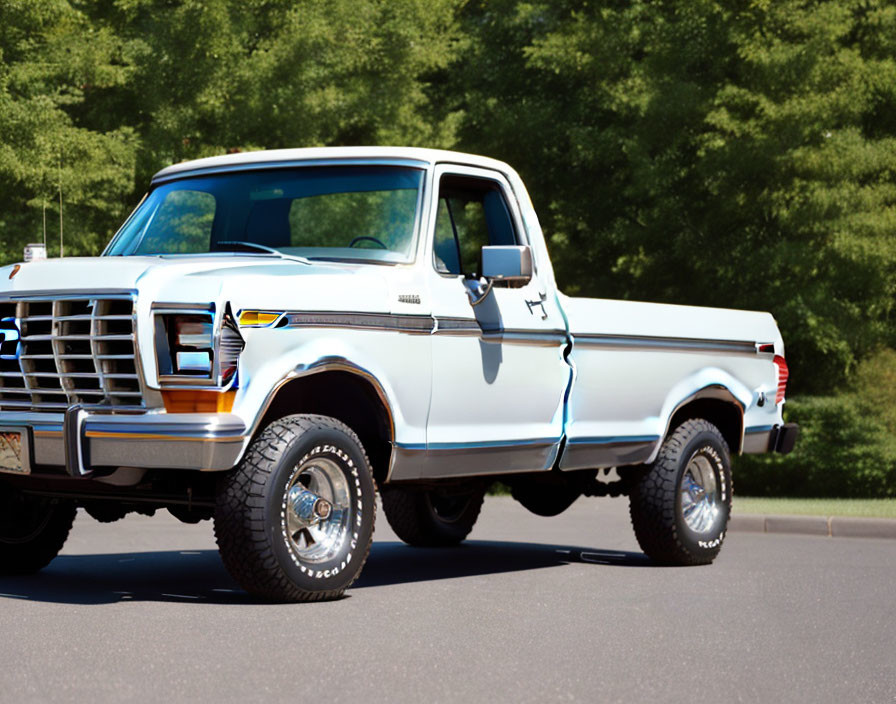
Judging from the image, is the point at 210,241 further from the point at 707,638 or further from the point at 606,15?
the point at 606,15

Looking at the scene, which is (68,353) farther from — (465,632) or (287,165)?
(465,632)

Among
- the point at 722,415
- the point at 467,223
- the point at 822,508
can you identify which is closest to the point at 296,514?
the point at 467,223

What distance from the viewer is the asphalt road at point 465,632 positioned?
6.55m

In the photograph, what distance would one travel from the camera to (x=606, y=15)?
28969mm

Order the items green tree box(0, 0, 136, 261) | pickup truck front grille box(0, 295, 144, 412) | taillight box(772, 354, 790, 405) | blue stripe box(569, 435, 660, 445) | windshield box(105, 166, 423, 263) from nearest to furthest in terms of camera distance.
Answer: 1. pickup truck front grille box(0, 295, 144, 412)
2. windshield box(105, 166, 423, 263)
3. blue stripe box(569, 435, 660, 445)
4. taillight box(772, 354, 790, 405)
5. green tree box(0, 0, 136, 261)

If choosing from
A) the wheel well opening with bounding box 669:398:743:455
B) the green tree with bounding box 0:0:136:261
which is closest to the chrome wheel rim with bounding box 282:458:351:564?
the wheel well opening with bounding box 669:398:743:455

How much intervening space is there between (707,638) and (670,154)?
739 inches

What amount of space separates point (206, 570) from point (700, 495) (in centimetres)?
353

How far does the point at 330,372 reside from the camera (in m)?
8.86

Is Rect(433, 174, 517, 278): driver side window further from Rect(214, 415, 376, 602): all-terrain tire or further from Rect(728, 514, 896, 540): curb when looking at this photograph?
Rect(728, 514, 896, 540): curb

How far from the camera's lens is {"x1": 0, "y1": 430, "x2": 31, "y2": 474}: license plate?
8438 mm

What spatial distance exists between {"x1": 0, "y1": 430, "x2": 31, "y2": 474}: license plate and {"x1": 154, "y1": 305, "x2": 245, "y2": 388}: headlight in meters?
0.87

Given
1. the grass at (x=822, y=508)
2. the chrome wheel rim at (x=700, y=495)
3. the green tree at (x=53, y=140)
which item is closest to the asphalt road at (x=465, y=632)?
the chrome wheel rim at (x=700, y=495)

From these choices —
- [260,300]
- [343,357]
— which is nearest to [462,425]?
[343,357]
